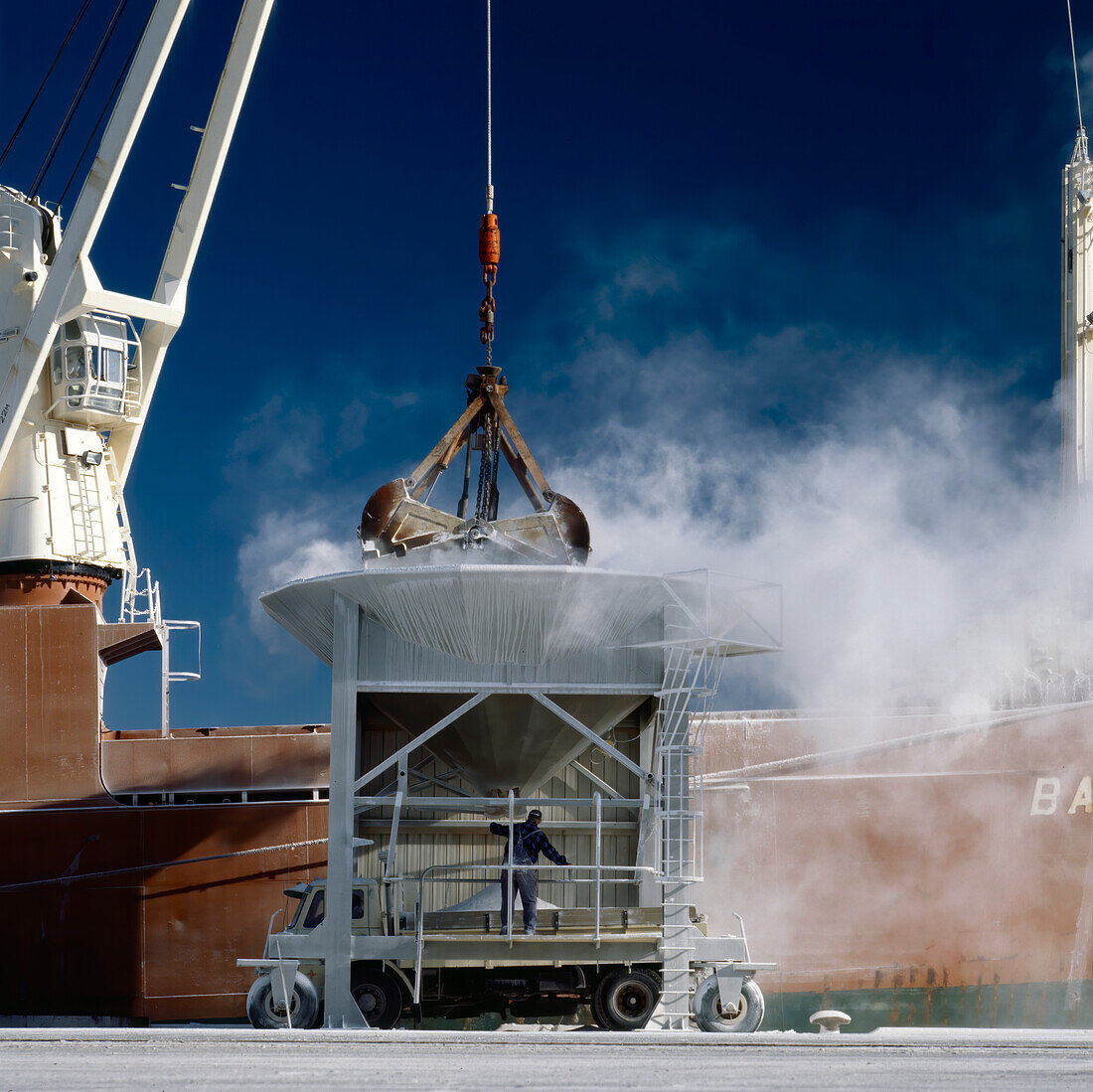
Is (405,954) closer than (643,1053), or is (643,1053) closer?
(643,1053)

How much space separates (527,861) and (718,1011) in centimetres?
281

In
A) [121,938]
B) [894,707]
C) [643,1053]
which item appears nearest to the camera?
[643,1053]

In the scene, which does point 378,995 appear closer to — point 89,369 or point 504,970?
point 504,970

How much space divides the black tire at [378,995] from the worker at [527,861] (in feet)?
5.19

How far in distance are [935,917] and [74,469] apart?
17200 millimetres

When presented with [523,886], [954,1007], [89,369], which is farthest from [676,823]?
[89,369]

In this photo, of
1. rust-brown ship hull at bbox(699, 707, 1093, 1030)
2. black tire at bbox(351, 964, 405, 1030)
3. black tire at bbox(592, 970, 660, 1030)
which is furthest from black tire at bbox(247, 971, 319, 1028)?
rust-brown ship hull at bbox(699, 707, 1093, 1030)

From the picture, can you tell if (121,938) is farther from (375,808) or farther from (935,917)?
(935,917)

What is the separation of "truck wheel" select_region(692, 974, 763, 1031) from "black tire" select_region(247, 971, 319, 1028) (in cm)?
441

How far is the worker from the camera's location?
1491 centimetres

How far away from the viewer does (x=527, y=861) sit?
1552cm

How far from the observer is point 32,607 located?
68.9 feet

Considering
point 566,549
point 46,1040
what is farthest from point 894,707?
point 46,1040

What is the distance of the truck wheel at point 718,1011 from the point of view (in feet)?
48.1
